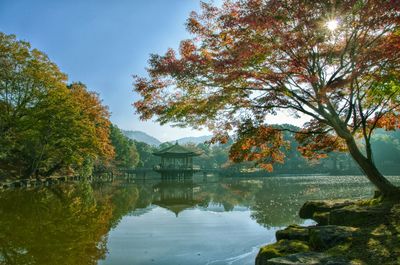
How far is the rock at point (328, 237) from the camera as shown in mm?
4754

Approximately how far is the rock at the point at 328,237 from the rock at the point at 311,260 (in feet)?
2.07

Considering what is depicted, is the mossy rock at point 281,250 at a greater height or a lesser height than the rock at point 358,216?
lesser

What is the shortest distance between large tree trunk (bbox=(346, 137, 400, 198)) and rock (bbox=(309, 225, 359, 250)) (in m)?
2.76

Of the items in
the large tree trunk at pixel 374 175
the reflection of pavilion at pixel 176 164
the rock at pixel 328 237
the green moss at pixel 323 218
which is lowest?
the green moss at pixel 323 218

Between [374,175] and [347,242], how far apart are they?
345 cm

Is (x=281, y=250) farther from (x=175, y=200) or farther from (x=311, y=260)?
(x=175, y=200)

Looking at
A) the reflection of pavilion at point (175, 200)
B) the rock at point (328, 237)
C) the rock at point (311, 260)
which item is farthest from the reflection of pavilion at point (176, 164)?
the rock at point (311, 260)

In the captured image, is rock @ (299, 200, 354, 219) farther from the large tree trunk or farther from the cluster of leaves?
the cluster of leaves

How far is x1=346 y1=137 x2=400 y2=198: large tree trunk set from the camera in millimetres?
7306

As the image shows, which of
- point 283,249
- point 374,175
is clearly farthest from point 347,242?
point 374,175

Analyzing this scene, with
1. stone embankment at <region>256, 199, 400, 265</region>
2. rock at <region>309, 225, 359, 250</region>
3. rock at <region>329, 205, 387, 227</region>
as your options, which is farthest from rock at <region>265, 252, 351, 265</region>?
rock at <region>329, 205, 387, 227</region>

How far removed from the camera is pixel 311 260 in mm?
3922

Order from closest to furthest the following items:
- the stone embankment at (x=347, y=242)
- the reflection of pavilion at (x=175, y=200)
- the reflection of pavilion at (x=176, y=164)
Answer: the stone embankment at (x=347, y=242) < the reflection of pavilion at (x=175, y=200) < the reflection of pavilion at (x=176, y=164)

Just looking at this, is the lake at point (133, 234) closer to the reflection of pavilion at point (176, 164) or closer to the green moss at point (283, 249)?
the green moss at point (283, 249)
